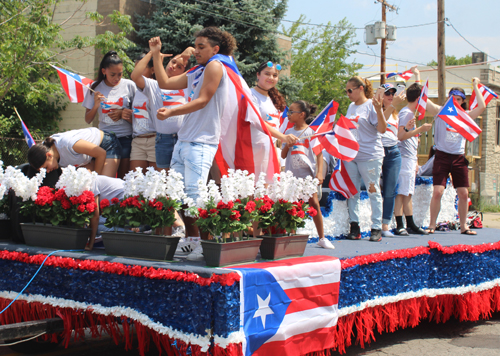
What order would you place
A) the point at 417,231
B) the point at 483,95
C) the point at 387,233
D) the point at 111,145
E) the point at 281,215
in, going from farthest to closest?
the point at 483,95 → the point at 417,231 → the point at 387,233 → the point at 111,145 → the point at 281,215

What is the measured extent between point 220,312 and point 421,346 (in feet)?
7.92

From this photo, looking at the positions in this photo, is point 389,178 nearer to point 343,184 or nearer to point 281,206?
point 343,184

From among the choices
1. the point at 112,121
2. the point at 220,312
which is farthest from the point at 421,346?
the point at 112,121

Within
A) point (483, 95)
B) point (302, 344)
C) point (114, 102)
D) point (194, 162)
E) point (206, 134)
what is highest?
point (483, 95)

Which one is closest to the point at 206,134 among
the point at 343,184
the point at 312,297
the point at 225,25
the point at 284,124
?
the point at 312,297

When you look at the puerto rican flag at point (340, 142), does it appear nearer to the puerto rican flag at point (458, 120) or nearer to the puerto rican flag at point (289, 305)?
the puerto rican flag at point (289, 305)

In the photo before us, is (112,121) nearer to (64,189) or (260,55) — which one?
(64,189)

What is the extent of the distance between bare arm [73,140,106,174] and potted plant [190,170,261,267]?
165 cm

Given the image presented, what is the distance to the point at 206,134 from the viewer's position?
410cm

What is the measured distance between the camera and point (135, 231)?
3.61 m

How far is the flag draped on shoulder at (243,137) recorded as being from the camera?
438cm

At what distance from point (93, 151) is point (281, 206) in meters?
1.95

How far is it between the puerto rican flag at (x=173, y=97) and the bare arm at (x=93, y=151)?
31.6 inches

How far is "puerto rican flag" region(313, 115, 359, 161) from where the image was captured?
17.1ft
